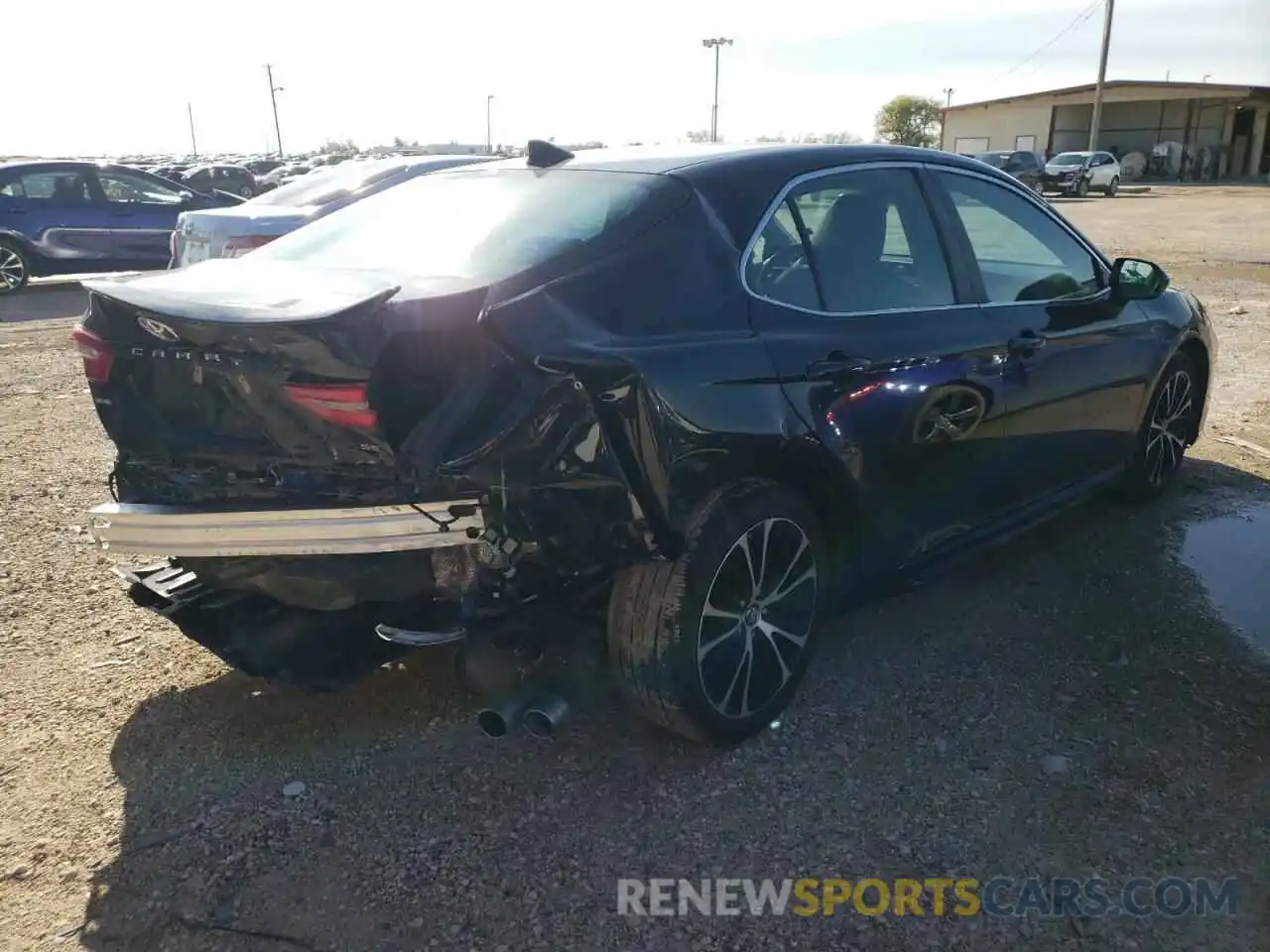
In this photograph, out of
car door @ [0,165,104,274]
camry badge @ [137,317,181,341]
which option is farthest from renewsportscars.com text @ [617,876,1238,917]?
car door @ [0,165,104,274]

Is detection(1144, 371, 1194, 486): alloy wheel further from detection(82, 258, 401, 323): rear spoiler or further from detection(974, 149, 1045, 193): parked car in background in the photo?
detection(974, 149, 1045, 193): parked car in background

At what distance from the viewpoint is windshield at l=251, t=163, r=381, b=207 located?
10.1 meters

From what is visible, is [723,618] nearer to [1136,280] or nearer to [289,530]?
[289,530]

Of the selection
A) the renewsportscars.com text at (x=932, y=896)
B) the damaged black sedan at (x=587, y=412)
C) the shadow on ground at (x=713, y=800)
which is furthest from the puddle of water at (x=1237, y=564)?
the renewsportscars.com text at (x=932, y=896)

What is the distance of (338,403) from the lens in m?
2.49

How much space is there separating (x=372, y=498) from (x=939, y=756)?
1822 mm

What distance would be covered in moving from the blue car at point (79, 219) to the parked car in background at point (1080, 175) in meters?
30.8

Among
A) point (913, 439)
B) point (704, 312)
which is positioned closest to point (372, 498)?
point (704, 312)

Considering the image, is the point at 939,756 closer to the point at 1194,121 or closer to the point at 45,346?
the point at 45,346

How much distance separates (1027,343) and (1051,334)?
Answer: 0.23 metres

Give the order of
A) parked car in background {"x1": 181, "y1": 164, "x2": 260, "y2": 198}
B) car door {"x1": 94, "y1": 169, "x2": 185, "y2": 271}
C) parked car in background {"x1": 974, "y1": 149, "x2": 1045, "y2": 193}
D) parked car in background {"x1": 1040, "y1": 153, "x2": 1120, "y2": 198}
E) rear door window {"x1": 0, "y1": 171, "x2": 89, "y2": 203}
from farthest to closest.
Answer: parked car in background {"x1": 1040, "y1": 153, "x2": 1120, "y2": 198}
parked car in background {"x1": 974, "y1": 149, "x2": 1045, "y2": 193}
parked car in background {"x1": 181, "y1": 164, "x2": 260, "y2": 198}
car door {"x1": 94, "y1": 169, "x2": 185, "y2": 271}
rear door window {"x1": 0, "y1": 171, "x2": 89, "y2": 203}

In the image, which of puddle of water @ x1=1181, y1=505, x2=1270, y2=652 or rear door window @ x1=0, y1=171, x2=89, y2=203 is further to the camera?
A: rear door window @ x1=0, y1=171, x2=89, y2=203

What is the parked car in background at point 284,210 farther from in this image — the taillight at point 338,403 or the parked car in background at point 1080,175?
the parked car in background at point 1080,175

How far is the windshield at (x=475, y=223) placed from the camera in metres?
2.88
